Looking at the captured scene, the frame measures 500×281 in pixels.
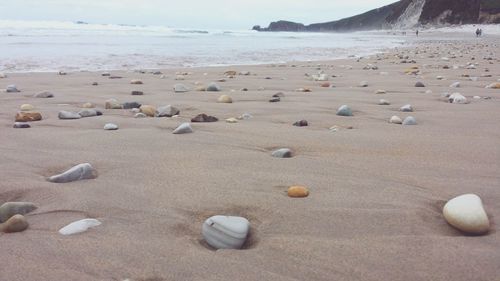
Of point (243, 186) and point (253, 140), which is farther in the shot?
point (253, 140)

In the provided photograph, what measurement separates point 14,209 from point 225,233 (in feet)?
2.12

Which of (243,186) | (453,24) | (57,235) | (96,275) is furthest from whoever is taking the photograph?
(453,24)

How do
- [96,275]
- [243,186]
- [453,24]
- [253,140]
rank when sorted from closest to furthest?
[96,275] → [243,186] → [253,140] → [453,24]

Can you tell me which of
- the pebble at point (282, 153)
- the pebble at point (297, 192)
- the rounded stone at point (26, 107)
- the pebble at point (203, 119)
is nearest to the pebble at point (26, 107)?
the rounded stone at point (26, 107)

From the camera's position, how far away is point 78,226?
1232 mm

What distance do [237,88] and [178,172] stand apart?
9.65 ft

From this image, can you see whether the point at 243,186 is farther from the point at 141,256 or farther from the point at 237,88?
the point at 237,88

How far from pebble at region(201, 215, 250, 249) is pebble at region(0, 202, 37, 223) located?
57cm

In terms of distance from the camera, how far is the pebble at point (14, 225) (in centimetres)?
123

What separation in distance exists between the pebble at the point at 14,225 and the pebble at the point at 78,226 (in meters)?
0.11

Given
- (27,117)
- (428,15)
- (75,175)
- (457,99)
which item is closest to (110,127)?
(27,117)

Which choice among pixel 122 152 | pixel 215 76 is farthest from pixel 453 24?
pixel 122 152

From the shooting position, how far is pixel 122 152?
1991 millimetres

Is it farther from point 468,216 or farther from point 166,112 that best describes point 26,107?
point 468,216
